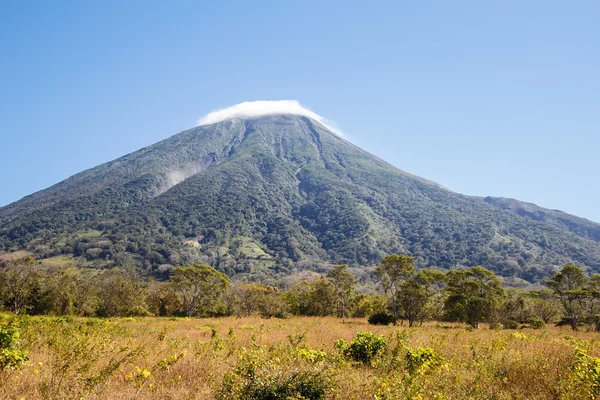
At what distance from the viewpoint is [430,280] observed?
29156 mm

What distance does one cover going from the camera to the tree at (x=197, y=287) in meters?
38.9

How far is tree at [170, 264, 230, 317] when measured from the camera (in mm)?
38875

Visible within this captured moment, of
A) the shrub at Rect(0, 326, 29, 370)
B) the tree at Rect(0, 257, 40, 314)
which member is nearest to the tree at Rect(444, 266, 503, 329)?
the shrub at Rect(0, 326, 29, 370)

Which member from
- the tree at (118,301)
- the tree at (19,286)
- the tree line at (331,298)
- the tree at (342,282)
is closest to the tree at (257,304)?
the tree line at (331,298)

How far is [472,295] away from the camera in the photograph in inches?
1194

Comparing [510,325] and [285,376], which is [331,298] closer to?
[510,325]

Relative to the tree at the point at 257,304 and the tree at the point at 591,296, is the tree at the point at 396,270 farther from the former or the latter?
the tree at the point at 591,296

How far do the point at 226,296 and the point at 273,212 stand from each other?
143 meters

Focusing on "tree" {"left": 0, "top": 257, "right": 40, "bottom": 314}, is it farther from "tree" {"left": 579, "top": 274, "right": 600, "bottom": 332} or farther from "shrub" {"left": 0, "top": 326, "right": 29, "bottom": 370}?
"tree" {"left": 579, "top": 274, "right": 600, "bottom": 332}

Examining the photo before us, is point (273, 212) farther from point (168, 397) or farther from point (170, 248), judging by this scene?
point (168, 397)

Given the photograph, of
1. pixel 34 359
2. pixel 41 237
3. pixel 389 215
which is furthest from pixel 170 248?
pixel 34 359

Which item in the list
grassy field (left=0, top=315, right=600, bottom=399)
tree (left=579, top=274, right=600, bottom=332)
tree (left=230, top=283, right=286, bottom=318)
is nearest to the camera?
grassy field (left=0, top=315, right=600, bottom=399)

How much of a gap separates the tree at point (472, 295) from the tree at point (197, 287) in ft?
81.7

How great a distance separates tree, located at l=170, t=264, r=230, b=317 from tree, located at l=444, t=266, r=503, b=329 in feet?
81.7
